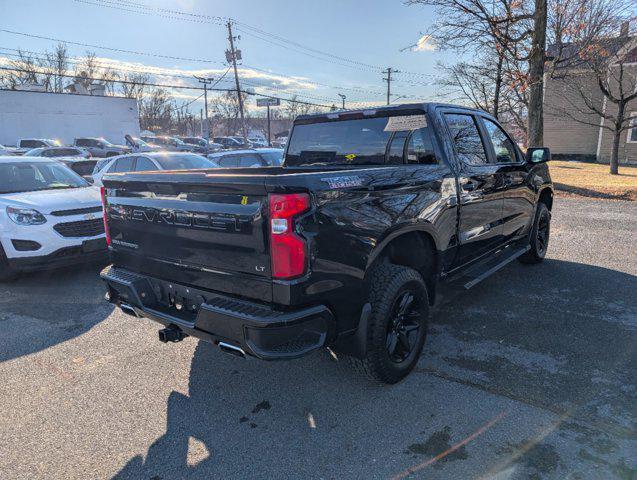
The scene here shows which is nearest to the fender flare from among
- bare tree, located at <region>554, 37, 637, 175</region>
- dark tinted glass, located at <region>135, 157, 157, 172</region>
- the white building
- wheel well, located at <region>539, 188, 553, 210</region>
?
wheel well, located at <region>539, 188, 553, 210</region>

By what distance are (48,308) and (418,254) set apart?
4.05m

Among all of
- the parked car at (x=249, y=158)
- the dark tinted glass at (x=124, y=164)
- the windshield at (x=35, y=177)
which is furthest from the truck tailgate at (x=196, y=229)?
the parked car at (x=249, y=158)

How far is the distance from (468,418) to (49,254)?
507 centimetres

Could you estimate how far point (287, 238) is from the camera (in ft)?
7.91

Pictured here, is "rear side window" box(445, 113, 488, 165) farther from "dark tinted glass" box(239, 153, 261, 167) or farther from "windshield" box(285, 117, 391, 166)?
"dark tinted glass" box(239, 153, 261, 167)

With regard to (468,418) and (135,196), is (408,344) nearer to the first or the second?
(468,418)

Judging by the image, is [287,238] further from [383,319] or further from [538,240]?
[538,240]

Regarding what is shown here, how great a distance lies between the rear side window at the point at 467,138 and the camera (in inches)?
159

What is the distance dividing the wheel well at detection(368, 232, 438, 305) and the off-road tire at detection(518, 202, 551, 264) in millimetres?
2798

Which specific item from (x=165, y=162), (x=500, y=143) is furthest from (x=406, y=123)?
(x=165, y=162)

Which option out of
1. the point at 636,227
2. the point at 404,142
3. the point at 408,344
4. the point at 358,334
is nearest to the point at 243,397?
the point at 358,334

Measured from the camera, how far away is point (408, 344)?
130 inches

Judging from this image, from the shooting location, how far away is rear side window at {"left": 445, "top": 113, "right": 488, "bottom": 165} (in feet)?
13.2

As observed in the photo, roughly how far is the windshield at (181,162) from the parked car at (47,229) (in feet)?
8.80
